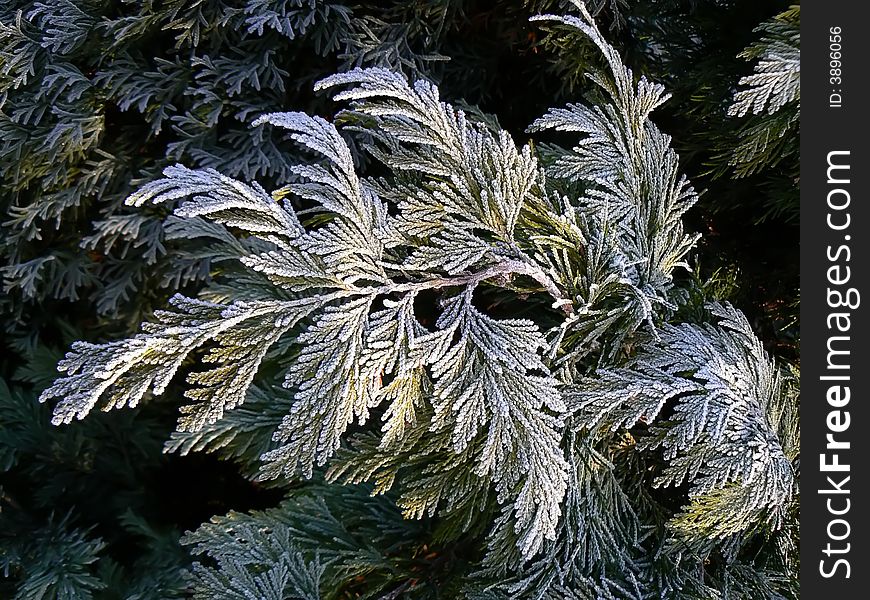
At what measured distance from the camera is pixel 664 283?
A: 4.42ft

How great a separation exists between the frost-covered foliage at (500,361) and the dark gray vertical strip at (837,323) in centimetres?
7

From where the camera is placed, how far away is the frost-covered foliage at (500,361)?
109 cm

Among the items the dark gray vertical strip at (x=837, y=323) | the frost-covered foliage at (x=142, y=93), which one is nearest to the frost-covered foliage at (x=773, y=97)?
the dark gray vertical strip at (x=837, y=323)

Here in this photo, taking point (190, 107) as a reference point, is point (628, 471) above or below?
below

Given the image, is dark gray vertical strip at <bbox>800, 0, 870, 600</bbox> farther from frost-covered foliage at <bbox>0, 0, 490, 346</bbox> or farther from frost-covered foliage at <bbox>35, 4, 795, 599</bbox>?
frost-covered foliage at <bbox>0, 0, 490, 346</bbox>

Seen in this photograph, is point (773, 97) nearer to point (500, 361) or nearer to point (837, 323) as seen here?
point (837, 323)

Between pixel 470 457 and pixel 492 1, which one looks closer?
pixel 470 457

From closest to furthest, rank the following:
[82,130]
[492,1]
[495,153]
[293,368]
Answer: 1. [293,368]
2. [495,153]
3. [82,130]
4. [492,1]

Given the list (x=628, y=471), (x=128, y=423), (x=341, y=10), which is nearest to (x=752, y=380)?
(x=628, y=471)

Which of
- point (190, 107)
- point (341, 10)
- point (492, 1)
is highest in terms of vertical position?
point (492, 1)

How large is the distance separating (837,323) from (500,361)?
687 mm

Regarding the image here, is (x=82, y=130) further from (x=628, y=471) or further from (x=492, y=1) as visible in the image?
(x=628, y=471)

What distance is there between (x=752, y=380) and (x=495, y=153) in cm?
64

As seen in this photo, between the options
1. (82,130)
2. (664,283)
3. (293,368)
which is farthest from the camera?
(82,130)
